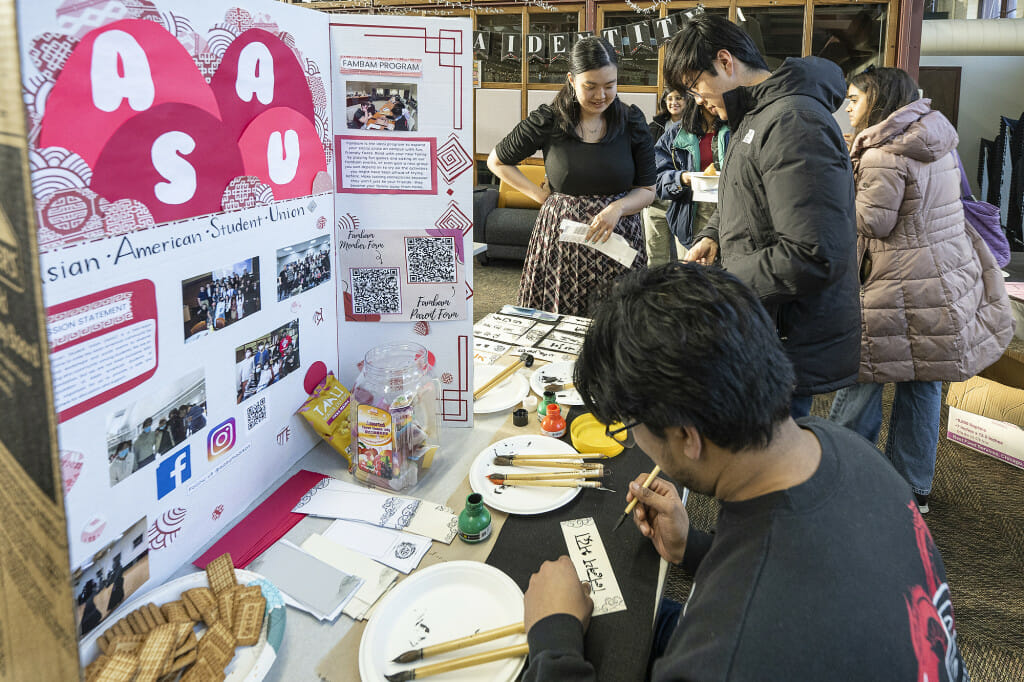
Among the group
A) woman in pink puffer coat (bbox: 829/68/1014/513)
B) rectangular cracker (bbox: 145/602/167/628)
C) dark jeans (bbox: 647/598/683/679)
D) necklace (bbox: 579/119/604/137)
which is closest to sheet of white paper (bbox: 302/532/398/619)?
rectangular cracker (bbox: 145/602/167/628)

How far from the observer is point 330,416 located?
4.06 ft

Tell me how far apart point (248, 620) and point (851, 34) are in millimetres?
6060

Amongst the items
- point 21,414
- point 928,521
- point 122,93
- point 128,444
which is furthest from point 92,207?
point 928,521

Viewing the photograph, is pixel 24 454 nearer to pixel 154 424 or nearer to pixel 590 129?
pixel 154 424

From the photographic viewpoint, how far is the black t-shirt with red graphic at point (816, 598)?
0.61 metres

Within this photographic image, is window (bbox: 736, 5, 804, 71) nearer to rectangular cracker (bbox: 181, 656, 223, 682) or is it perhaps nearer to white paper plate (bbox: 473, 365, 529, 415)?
white paper plate (bbox: 473, 365, 529, 415)

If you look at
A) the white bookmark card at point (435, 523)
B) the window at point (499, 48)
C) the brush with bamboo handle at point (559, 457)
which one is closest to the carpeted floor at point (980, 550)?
the brush with bamboo handle at point (559, 457)

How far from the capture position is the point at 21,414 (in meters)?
0.27

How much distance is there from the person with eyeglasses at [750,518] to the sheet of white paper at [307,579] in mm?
264

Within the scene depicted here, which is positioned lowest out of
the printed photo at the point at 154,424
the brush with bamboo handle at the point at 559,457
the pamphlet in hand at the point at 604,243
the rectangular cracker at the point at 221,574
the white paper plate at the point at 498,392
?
the rectangular cracker at the point at 221,574

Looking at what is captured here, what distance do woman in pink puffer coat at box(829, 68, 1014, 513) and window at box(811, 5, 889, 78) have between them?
3.54 metres

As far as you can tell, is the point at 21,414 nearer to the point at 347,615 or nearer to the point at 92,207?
the point at 92,207

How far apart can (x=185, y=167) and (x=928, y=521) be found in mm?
2596

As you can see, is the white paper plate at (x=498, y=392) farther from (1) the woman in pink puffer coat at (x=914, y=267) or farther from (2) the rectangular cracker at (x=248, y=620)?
(1) the woman in pink puffer coat at (x=914, y=267)
